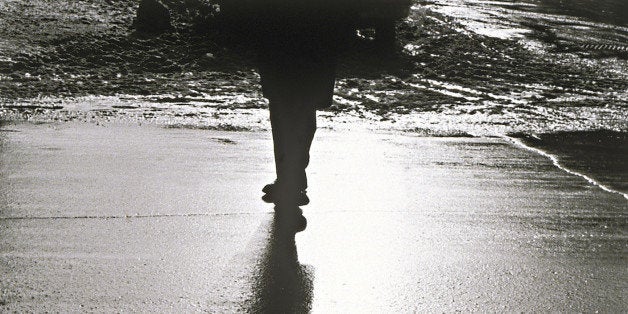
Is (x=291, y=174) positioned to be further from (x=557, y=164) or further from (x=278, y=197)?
(x=557, y=164)

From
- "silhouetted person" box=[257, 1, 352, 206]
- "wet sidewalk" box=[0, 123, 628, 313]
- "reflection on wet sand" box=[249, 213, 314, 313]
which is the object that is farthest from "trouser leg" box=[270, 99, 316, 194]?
"reflection on wet sand" box=[249, 213, 314, 313]

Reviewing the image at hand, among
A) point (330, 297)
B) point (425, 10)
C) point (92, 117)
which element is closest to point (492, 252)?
point (330, 297)

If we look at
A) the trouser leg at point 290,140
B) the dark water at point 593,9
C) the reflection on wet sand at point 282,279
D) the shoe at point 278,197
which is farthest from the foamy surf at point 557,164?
the dark water at point 593,9

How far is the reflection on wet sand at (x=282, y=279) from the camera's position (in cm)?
423

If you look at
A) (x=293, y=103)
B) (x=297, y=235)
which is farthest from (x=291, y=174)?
(x=297, y=235)

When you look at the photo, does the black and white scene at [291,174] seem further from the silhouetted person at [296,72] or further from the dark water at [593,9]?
the dark water at [593,9]

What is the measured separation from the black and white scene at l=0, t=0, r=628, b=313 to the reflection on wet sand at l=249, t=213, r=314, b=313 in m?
0.01

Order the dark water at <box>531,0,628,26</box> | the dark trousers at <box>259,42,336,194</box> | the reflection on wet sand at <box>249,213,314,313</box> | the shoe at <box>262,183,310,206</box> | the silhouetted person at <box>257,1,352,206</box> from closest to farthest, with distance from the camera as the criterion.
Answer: the reflection on wet sand at <box>249,213,314,313</box> < the silhouetted person at <box>257,1,352,206</box> < the dark trousers at <box>259,42,336,194</box> < the shoe at <box>262,183,310,206</box> < the dark water at <box>531,0,628,26</box>

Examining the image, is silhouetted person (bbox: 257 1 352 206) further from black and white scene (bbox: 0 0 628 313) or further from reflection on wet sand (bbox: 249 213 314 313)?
reflection on wet sand (bbox: 249 213 314 313)

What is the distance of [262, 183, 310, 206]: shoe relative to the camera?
5816 millimetres

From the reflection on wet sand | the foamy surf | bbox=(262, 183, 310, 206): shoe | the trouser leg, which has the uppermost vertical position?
the trouser leg

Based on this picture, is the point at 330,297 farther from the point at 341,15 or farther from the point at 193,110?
the point at 193,110

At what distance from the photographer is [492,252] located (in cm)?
524

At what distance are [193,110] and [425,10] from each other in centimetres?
762
